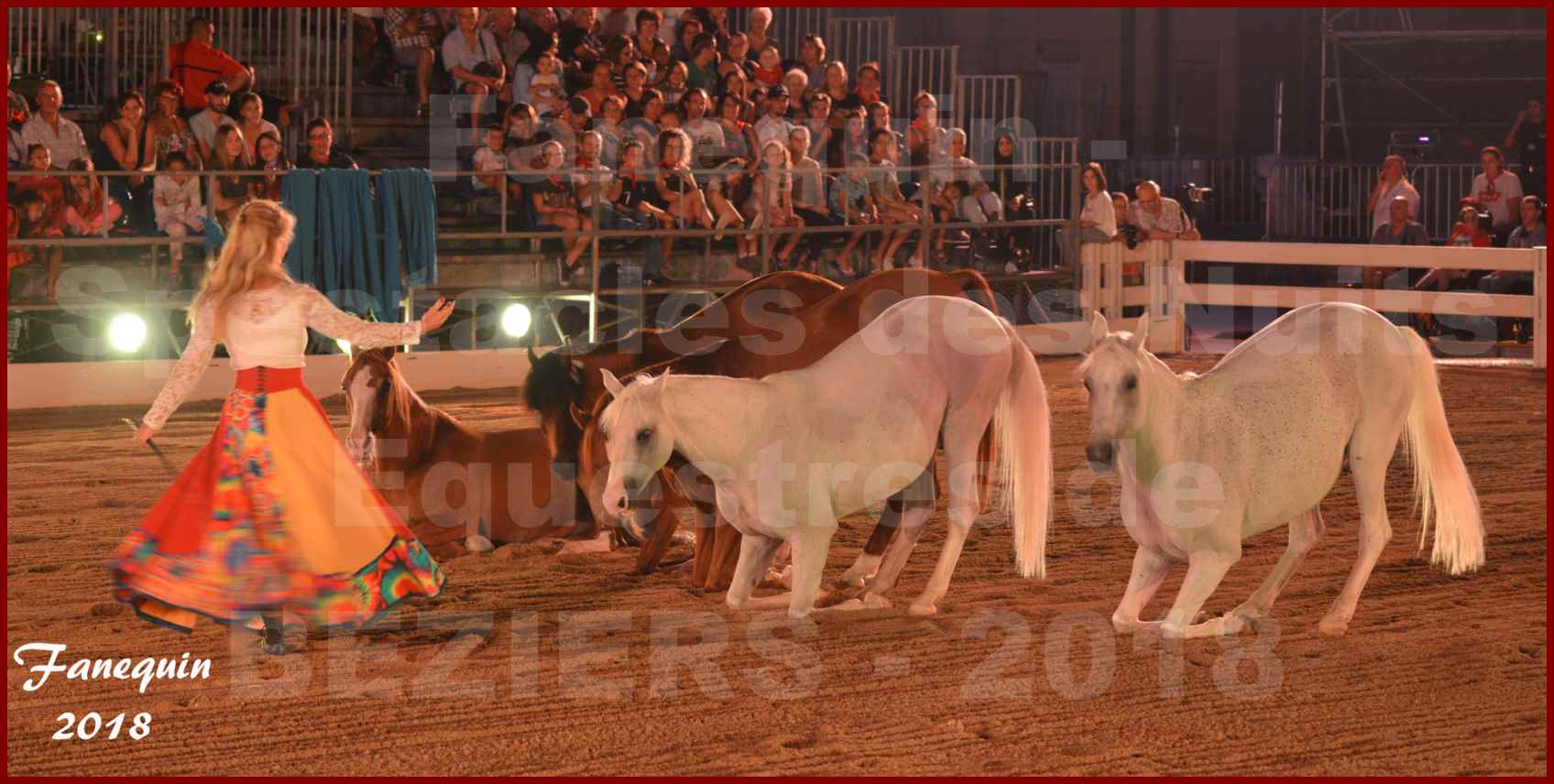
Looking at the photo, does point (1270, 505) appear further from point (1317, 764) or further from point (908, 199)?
point (908, 199)

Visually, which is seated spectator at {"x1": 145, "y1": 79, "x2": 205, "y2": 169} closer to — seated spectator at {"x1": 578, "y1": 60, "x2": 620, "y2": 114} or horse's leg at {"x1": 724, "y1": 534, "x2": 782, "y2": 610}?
seated spectator at {"x1": 578, "y1": 60, "x2": 620, "y2": 114}

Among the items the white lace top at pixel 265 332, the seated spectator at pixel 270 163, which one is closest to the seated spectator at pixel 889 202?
the seated spectator at pixel 270 163

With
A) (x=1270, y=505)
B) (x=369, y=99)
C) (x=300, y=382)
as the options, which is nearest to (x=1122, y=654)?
(x=1270, y=505)

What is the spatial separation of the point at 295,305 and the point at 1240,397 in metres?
3.12

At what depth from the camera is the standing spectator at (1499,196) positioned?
623 inches

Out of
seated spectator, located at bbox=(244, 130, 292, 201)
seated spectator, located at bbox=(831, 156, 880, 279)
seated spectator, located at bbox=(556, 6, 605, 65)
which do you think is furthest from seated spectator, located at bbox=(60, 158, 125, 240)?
seated spectator, located at bbox=(831, 156, 880, 279)

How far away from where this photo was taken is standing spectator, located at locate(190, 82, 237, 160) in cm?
1214

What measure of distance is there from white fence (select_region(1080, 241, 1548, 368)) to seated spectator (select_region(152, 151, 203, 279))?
734 cm

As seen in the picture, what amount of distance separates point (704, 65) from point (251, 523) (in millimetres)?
10058

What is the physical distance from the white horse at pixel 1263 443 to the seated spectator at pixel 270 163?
752 cm

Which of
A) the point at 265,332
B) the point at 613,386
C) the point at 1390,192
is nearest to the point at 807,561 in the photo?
the point at 613,386

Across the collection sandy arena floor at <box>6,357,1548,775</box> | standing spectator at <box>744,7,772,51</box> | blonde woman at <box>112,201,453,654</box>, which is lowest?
sandy arena floor at <box>6,357,1548,775</box>

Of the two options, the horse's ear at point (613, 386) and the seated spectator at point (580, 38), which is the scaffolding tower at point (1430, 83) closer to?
the seated spectator at point (580, 38)

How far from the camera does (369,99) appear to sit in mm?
14797
